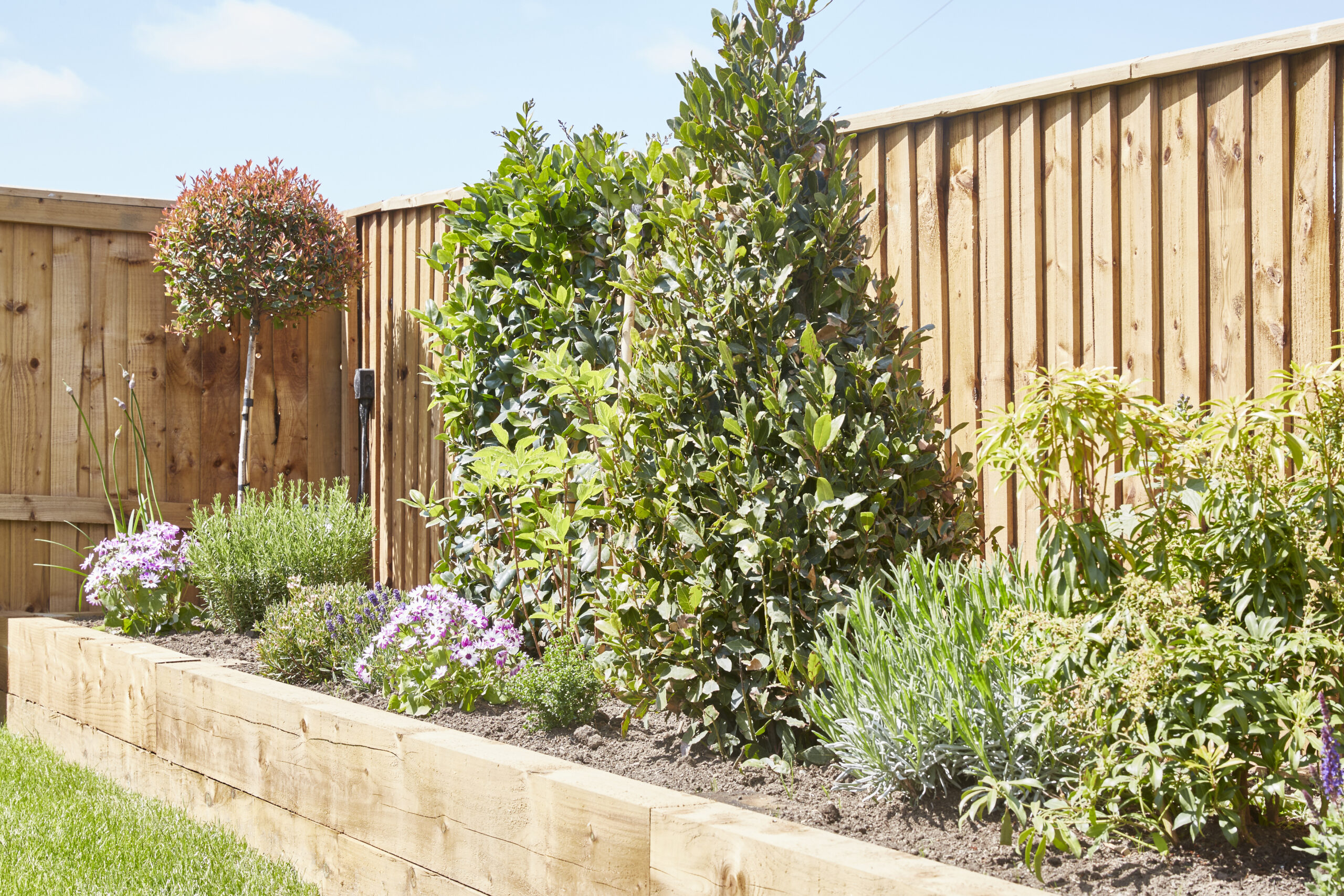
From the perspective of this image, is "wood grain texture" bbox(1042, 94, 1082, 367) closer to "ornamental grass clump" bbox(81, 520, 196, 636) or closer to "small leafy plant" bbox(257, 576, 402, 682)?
"small leafy plant" bbox(257, 576, 402, 682)

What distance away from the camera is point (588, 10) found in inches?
169

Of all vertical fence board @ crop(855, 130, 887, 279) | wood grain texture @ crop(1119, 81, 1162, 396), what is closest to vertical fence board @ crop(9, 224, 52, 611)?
vertical fence board @ crop(855, 130, 887, 279)

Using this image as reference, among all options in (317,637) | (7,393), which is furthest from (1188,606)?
(7,393)

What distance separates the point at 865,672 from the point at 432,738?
111 centimetres

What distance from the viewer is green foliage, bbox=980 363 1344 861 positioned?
5.20 feet

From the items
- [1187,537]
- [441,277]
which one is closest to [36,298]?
[441,277]

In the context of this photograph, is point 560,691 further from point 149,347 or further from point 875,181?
point 149,347

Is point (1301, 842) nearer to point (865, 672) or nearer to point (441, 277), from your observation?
point (865, 672)

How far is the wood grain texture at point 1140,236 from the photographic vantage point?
2.64m

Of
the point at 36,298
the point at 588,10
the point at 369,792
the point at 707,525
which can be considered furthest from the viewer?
the point at 36,298

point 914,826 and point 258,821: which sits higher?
point 914,826

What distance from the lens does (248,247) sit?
15.4 ft

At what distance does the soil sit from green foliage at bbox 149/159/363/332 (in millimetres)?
2788

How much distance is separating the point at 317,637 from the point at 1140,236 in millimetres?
2888
